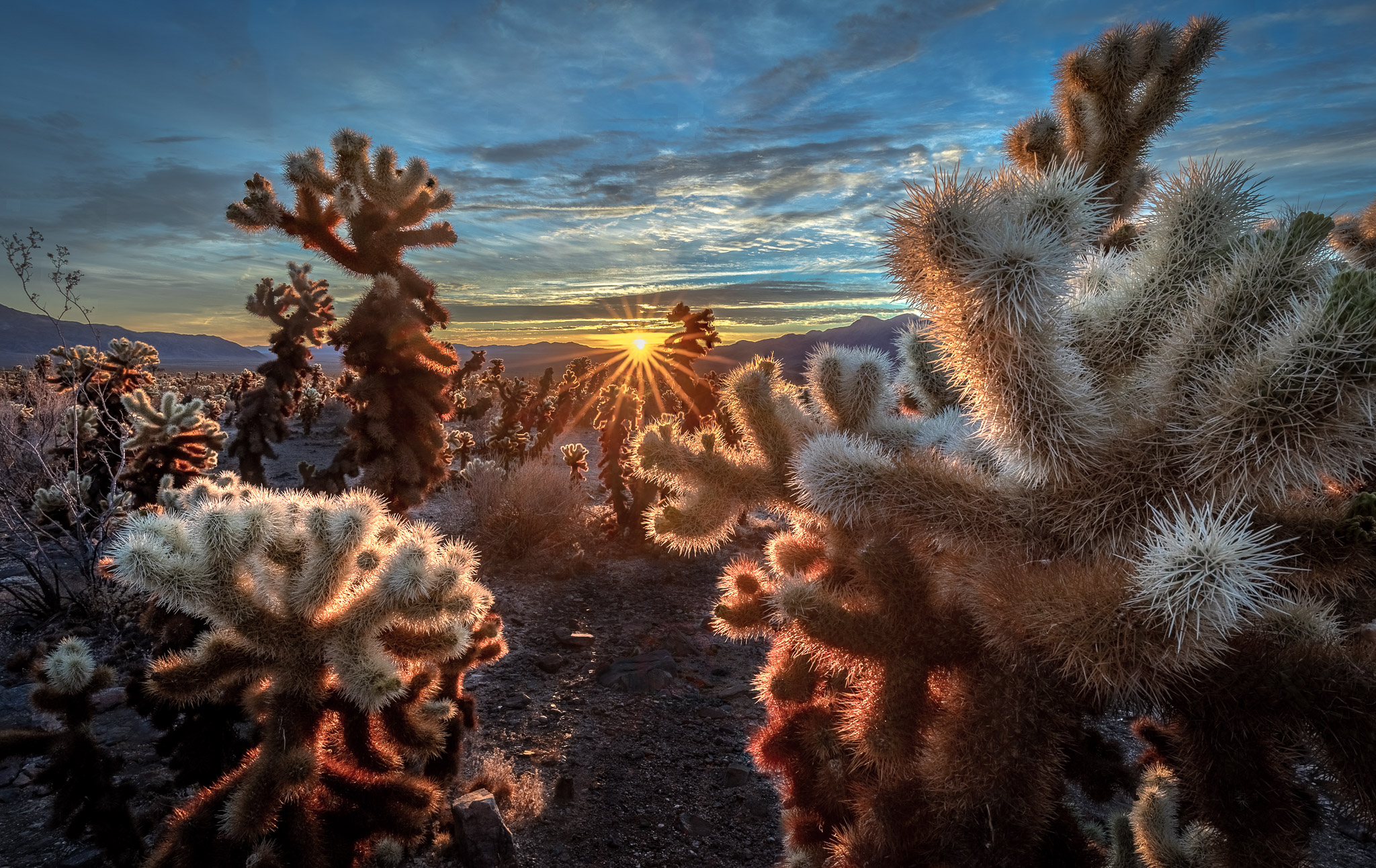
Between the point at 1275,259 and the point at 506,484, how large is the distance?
28.2ft

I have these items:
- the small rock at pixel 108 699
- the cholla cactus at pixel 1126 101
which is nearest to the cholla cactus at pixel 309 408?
the small rock at pixel 108 699

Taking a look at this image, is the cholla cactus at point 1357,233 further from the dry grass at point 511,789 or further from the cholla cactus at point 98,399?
the cholla cactus at point 98,399

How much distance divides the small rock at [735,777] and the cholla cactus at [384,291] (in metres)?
4.90

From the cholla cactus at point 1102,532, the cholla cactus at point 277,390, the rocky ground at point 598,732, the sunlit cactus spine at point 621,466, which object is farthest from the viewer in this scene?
the cholla cactus at point 277,390

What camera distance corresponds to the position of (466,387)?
21.4m

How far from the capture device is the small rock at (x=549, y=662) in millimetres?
5422

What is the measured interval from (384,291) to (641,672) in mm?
4788

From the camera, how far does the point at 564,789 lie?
3.72 metres

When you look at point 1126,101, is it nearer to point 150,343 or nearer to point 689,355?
point 689,355

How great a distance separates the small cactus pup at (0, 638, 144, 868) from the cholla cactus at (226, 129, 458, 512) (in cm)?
468

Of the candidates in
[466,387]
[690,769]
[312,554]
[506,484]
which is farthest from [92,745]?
[466,387]

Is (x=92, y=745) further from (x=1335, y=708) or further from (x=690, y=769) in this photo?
(x=1335, y=708)

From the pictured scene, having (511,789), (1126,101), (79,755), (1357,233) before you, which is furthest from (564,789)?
(1357,233)

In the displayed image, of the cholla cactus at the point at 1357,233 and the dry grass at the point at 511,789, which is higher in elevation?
the cholla cactus at the point at 1357,233
